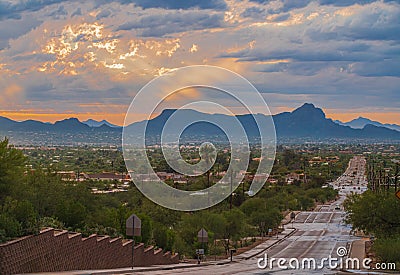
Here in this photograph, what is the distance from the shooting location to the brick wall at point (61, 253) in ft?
68.5

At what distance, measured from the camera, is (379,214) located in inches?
1711

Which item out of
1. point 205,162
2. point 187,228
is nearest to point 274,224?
point 205,162

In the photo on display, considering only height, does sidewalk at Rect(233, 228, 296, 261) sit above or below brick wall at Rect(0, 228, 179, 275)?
below

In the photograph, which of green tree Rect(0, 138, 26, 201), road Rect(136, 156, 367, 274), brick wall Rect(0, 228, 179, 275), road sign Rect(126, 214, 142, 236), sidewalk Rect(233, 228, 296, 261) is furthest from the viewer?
sidewalk Rect(233, 228, 296, 261)

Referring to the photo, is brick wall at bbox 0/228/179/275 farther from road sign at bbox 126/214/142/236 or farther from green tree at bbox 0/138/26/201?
green tree at bbox 0/138/26/201

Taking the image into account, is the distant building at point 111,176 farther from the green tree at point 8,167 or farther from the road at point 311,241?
the green tree at point 8,167

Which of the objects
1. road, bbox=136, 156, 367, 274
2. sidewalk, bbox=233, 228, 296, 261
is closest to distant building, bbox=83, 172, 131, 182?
road, bbox=136, 156, 367, 274

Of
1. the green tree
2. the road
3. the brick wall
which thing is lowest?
the road

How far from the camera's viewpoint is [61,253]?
79.6 ft

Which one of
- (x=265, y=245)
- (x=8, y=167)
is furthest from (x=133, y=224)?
(x=265, y=245)

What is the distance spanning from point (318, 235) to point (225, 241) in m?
18.9

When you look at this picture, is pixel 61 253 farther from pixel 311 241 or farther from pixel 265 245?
pixel 311 241

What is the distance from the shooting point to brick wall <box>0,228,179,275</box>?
68.5ft

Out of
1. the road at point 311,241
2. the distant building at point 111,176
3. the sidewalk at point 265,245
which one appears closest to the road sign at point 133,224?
the road at point 311,241
